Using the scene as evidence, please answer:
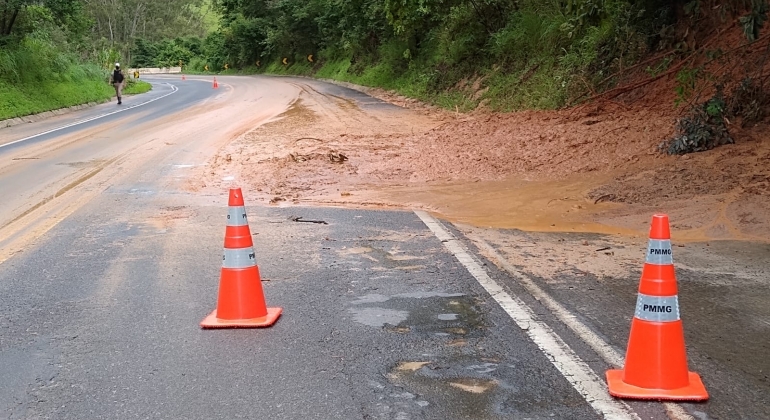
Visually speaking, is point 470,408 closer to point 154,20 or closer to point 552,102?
point 552,102

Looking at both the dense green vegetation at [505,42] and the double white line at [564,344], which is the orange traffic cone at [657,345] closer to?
the double white line at [564,344]

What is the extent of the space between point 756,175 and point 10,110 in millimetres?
24052

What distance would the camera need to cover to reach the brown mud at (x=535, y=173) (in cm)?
855

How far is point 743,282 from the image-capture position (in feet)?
19.4

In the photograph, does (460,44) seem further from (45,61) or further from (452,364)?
(452,364)

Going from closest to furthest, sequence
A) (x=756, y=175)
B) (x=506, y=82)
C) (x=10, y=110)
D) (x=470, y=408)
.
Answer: (x=470, y=408) < (x=756, y=175) < (x=506, y=82) < (x=10, y=110)

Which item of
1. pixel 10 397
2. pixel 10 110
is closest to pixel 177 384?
pixel 10 397

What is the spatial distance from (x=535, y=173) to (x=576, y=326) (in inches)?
267

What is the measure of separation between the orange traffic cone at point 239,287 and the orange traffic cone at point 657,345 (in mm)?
2386

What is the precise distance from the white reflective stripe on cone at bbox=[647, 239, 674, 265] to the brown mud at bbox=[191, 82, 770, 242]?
13.5 ft

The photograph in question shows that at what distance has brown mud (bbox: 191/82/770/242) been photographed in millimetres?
8547

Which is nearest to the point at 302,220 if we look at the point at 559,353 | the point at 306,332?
the point at 306,332

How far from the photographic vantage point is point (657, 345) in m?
3.82

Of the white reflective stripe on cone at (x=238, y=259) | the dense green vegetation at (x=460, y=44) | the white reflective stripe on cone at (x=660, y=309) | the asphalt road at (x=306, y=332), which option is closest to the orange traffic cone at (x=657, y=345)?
the white reflective stripe on cone at (x=660, y=309)
